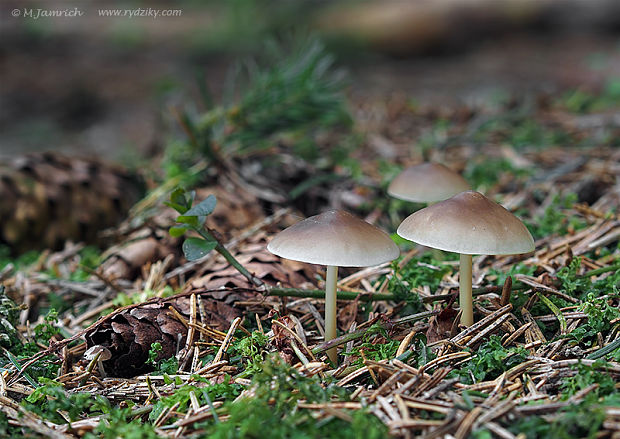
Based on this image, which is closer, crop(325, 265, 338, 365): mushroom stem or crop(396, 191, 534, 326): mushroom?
crop(396, 191, 534, 326): mushroom

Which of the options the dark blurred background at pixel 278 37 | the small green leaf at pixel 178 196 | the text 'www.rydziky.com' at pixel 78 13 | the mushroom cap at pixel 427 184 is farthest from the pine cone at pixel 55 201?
the text 'www.rydziky.com' at pixel 78 13

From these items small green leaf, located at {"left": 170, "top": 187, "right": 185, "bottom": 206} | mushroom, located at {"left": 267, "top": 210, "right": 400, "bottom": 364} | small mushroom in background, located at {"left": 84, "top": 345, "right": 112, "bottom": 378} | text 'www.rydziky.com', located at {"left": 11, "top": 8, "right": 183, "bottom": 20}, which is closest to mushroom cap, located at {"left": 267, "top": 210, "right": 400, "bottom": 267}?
mushroom, located at {"left": 267, "top": 210, "right": 400, "bottom": 364}

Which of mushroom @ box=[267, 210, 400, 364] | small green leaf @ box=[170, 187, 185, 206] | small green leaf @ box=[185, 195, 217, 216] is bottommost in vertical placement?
mushroom @ box=[267, 210, 400, 364]

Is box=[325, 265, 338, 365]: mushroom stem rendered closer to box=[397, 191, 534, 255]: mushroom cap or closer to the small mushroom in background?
box=[397, 191, 534, 255]: mushroom cap

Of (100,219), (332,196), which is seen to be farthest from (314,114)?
(100,219)

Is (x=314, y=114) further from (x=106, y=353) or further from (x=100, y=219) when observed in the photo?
(x=106, y=353)

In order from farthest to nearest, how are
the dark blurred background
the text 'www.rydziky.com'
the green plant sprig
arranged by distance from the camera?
the text 'www.rydziky.com' → the dark blurred background → the green plant sprig

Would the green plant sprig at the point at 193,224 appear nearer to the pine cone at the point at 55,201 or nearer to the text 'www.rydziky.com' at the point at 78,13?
the pine cone at the point at 55,201

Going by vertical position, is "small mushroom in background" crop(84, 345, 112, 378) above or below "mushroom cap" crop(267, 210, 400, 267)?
below
